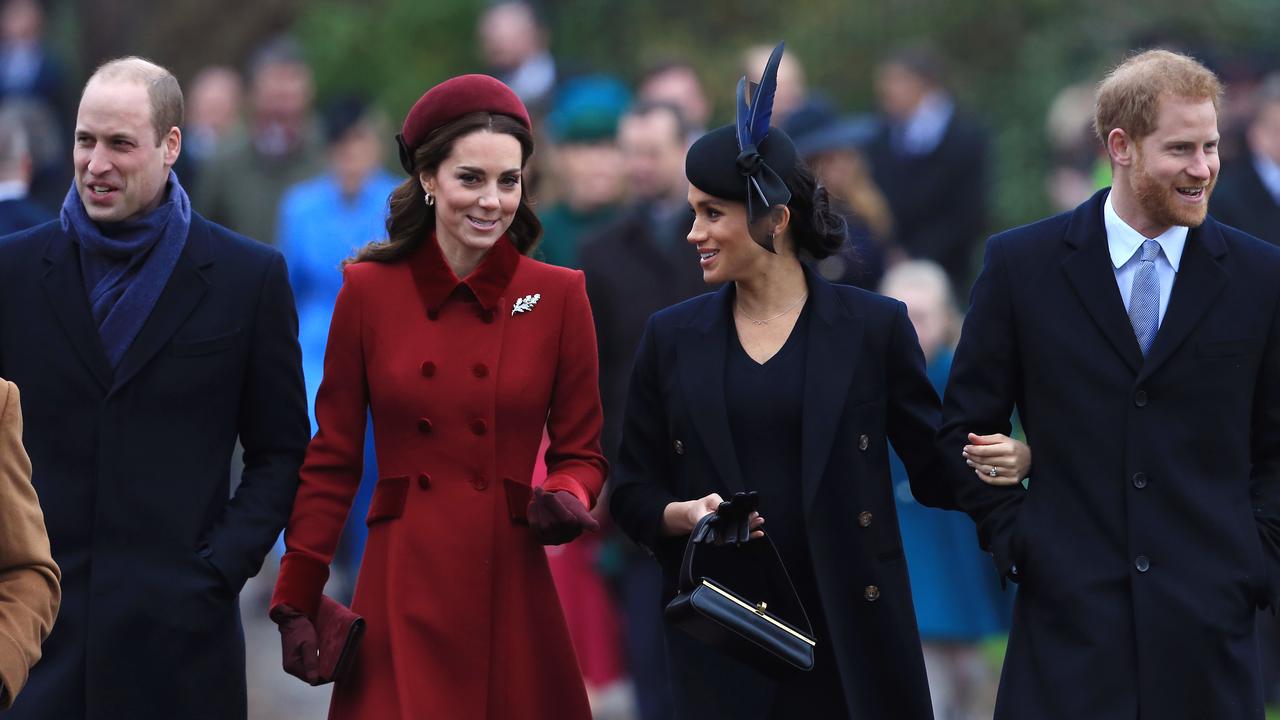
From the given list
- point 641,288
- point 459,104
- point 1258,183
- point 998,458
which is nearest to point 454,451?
point 459,104

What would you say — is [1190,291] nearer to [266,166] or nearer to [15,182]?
[15,182]

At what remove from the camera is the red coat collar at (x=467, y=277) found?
6109mm

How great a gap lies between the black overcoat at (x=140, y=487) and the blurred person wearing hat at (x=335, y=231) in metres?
4.46

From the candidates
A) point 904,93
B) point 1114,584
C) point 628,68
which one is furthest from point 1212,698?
point 628,68

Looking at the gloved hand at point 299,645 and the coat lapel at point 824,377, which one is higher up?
the coat lapel at point 824,377

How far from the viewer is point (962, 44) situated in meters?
17.6

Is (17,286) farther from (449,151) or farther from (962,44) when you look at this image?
(962,44)

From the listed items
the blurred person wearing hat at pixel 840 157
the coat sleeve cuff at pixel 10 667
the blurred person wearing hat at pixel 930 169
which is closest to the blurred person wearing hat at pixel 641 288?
the blurred person wearing hat at pixel 840 157

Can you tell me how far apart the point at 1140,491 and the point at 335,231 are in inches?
249

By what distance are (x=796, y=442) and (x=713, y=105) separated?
11817 millimetres

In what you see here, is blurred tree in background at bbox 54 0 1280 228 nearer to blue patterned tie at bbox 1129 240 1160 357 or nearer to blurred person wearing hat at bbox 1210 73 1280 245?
blurred person wearing hat at bbox 1210 73 1280 245

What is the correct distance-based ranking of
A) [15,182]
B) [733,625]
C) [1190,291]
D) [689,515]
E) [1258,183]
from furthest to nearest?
1. [1258,183]
2. [15,182]
3. [689,515]
4. [1190,291]
5. [733,625]

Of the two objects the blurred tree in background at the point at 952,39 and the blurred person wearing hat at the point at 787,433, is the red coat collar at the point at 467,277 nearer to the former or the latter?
the blurred person wearing hat at the point at 787,433

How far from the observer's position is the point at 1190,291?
5.82 m
